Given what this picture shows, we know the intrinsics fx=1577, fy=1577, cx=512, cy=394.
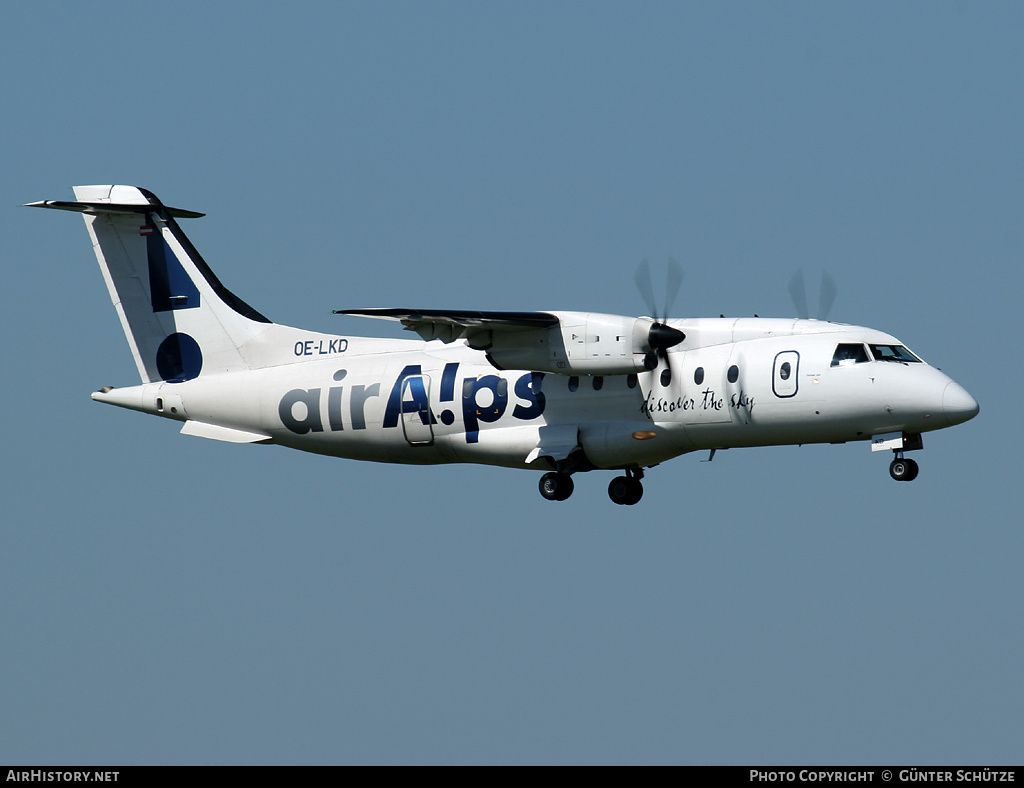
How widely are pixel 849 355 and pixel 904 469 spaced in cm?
202

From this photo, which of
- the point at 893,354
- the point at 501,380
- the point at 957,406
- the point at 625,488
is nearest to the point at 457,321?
the point at 501,380

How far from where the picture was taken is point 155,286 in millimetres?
32062

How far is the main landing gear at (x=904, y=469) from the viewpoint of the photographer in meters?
25.2

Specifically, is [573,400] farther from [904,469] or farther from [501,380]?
[904,469]

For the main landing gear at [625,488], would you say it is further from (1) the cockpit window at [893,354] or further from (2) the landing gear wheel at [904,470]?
(1) the cockpit window at [893,354]

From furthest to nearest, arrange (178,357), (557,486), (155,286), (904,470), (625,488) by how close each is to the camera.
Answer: (155,286)
(178,357)
(625,488)
(557,486)
(904,470)

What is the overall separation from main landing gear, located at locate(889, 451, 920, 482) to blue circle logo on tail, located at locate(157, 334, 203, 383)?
14.0 m

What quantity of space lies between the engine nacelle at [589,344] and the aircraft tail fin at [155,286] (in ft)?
23.6

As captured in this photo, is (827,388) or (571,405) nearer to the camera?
(827,388)

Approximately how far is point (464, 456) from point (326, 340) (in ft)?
13.7

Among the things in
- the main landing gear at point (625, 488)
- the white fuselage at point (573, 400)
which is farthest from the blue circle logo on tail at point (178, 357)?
the main landing gear at point (625, 488)
